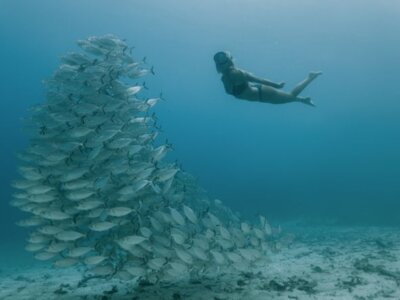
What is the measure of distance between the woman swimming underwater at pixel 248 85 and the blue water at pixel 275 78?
689 inches

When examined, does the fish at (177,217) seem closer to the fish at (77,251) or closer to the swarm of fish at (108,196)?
the swarm of fish at (108,196)

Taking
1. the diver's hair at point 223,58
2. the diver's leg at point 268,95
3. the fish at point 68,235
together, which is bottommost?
the fish at point 68,235

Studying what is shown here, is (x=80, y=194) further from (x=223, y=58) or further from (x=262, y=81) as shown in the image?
(x=262, y=81)

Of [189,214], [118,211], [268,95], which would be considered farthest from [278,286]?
[268,95]

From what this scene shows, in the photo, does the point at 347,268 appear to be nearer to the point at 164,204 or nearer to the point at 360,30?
the point at 164,204

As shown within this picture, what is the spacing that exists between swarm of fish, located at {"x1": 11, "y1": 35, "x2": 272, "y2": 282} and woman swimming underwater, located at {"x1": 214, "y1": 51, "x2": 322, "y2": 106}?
2152mm

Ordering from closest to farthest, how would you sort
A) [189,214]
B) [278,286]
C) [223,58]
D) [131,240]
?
[131,240]
[189,214]
[278,286]
[223,58]

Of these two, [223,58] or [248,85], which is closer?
[223,58]

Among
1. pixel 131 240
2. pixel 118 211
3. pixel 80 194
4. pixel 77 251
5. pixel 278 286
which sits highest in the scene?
pixel 80 194

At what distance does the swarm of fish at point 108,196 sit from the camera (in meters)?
7.27

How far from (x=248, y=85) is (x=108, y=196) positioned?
423 centimetres

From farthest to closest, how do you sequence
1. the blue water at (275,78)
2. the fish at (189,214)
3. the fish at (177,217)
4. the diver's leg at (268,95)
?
the blue water at (275,78), the diver's leg at (268,95), the fish at (189,214), the fish at (177,217)

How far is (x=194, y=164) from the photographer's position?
245ft

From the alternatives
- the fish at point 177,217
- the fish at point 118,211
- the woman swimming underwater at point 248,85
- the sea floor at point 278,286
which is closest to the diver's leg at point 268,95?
the woman swimming underwater at point 248,85
